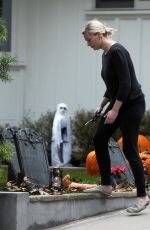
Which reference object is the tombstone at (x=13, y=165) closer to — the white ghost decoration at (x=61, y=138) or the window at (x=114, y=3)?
the white ghost decoration at (x=61, y=138)

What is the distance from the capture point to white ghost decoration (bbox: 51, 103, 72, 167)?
14859mm

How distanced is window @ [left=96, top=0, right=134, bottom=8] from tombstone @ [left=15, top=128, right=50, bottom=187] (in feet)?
19.8

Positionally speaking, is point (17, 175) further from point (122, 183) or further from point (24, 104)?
point (24, 104)

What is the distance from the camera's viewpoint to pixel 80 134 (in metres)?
15.1

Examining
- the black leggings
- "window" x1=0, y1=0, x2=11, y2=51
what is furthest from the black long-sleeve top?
"window" x1=0, y1=0, x2=11, y2=51

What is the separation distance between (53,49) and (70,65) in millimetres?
431

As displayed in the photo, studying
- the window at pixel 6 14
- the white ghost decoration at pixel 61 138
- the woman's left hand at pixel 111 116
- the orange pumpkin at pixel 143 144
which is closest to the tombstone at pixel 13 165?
the woman's left hand at pixel 111 116

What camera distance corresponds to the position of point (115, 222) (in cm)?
859

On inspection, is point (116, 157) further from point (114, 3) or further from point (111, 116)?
point (114, 3)

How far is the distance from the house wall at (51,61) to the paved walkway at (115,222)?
261 inches

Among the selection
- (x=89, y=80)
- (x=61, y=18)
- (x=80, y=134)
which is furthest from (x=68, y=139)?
(x=61, y=18)

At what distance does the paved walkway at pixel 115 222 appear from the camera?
832cm

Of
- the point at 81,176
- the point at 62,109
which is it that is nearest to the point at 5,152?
the point at 81,176

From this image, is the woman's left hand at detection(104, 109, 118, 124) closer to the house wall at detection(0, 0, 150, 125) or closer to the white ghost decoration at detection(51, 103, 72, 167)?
the white ghost decoration at detection(51, 103, 72, 167)
